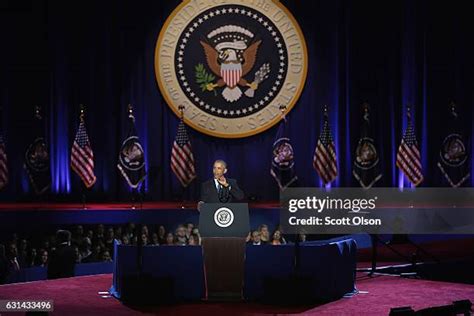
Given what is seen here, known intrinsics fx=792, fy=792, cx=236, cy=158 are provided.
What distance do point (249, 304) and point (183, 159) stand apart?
7831 mm

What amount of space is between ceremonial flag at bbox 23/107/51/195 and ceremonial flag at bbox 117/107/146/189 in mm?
1404

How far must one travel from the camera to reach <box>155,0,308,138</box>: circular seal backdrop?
16.5 metres

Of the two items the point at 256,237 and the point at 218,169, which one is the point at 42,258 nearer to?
the point at 256,237

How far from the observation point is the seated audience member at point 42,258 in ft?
38.6

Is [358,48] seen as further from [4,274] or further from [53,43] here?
[4,274]

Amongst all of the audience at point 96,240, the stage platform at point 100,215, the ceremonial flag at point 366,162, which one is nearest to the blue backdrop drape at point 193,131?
the ceremonial flag at point 366,162

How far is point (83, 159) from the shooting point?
50.1 ft

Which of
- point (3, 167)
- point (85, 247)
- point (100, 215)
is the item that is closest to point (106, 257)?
point (85, 247)

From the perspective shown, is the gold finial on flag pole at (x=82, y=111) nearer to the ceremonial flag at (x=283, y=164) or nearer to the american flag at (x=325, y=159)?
the ceremonial flag at (x=283, y=164)

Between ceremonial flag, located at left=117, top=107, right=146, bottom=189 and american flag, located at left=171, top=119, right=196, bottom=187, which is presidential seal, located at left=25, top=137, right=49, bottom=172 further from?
american flag, located at left=171, top=119, right=196, bottom=187

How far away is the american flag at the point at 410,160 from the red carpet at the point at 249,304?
645 cm

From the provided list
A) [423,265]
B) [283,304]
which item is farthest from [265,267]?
[423,265]

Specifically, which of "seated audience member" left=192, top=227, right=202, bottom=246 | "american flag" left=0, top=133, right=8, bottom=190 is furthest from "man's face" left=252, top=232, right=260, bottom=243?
"american flag" left=0, top=133, right=8, bottom=190

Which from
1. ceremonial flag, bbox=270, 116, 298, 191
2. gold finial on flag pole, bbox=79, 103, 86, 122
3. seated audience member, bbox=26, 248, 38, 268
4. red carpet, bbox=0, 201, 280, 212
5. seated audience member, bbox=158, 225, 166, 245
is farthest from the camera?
ceremonial flag, bbox=270, 116, 298, 191
